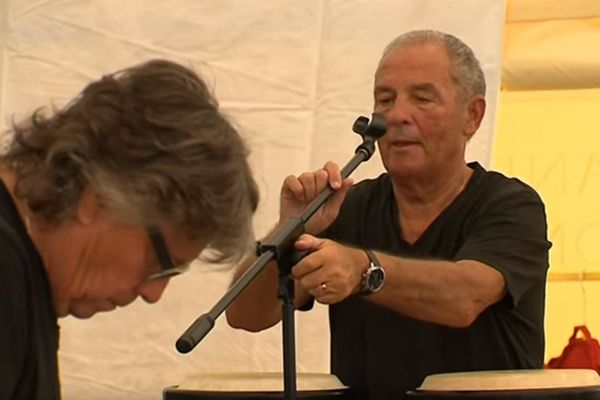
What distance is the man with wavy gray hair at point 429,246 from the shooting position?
7.14 ft

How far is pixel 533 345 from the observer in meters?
2.32

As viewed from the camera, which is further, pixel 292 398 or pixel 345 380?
pixel 345 380

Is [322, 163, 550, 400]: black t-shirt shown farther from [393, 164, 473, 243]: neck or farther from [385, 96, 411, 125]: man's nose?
[385, 96, 411, 125]: man's nose

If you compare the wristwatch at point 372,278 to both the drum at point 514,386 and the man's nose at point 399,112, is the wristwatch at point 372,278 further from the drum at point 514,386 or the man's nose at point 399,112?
the man's nose at point 399,112

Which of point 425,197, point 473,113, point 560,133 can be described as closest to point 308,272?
point 425,197

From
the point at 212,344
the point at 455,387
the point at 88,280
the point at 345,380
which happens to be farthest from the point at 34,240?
the point at 212,344

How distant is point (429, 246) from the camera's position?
2.35 metres

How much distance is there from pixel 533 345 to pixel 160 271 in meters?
1.15

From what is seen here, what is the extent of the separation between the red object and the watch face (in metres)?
0.91

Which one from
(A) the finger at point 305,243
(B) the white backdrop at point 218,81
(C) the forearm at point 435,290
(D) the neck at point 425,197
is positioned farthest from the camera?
(B) the white backdrop at point 218,81

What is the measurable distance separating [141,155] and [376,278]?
0.85 metres

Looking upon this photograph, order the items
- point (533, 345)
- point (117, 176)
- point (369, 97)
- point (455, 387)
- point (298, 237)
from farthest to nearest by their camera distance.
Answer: point (369, 97), point (533, 345), point (455, 387), point (298, 237), point (117, 176)

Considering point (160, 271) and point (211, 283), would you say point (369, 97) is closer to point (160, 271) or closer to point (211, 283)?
point (211, 283)

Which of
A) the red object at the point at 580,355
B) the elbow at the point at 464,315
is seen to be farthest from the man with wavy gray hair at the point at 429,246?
the red object at the point at 580,355
